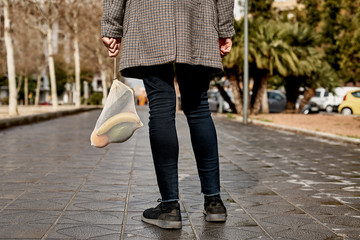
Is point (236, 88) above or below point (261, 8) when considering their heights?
below

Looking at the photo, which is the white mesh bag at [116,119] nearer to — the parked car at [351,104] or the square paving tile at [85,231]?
the square paving tile at [85,231]

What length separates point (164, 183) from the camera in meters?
3.43

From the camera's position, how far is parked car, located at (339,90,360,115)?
98.3ft

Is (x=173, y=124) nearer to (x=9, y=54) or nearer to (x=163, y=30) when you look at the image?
(x=163, y=30)

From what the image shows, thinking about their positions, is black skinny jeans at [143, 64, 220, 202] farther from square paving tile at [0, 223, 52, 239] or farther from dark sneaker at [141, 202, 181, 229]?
square paving tile at [0, 223, 52, 239]

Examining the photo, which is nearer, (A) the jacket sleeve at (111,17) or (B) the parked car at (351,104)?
(A) the jacket sleeve at (111,17)

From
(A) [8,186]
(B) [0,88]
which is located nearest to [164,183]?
(A) [8,186]

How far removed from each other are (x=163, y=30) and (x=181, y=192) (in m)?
1.78

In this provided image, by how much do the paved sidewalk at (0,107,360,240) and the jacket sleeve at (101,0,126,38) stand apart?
4.00 ft

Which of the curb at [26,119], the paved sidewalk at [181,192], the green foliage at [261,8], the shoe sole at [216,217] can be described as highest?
the green foliage at [261,8]

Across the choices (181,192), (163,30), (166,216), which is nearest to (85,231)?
(166,216)

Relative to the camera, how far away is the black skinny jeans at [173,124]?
341 centimetres

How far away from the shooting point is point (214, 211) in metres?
3.53

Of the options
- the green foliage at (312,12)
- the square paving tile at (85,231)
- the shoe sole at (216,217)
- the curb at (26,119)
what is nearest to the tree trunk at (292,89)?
the green foliage at (312,12)
